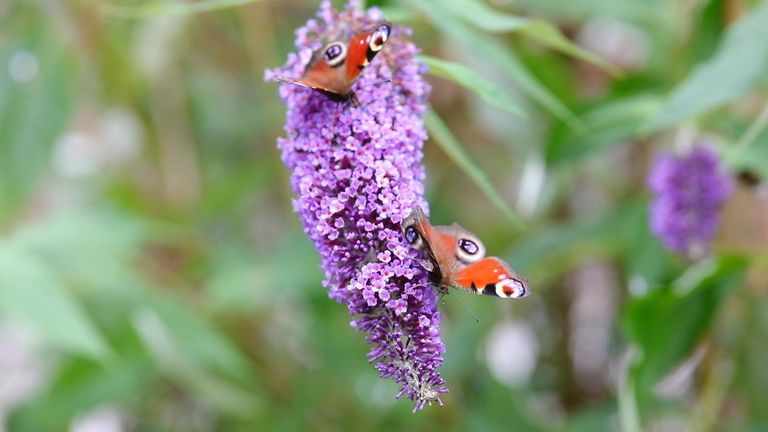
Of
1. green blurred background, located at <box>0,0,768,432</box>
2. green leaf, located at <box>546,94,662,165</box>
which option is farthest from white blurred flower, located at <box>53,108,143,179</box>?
green leaf, located at <box>546,94,662,165</box>

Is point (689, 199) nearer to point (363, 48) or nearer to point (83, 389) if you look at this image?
point (363, 48)

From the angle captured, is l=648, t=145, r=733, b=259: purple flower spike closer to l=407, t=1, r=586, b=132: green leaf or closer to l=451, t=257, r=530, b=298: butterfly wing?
l=407, t=1, r=586, b=132: green leaf

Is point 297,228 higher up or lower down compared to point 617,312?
lower down

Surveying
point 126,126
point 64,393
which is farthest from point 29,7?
point 64,393

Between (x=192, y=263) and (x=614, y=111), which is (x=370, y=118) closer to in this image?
(x=614, y=111)

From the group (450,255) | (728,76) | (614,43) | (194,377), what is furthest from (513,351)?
(450,255)

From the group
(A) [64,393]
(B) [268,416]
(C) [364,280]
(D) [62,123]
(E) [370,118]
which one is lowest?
(C) [364,280]

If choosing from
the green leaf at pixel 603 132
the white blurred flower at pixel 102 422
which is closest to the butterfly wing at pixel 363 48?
the green leaf at pixel 603 132
